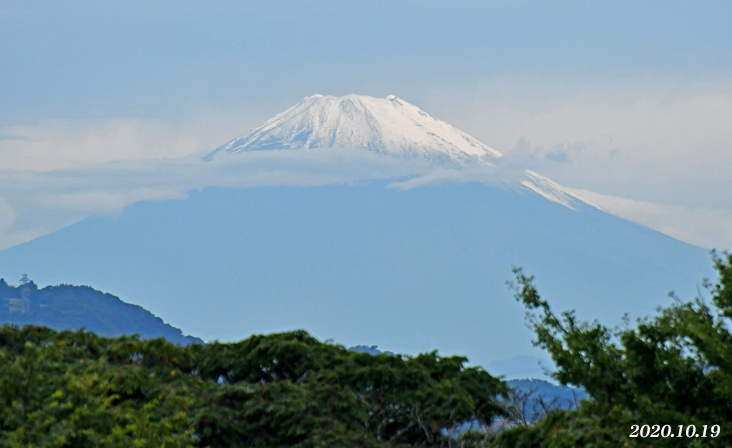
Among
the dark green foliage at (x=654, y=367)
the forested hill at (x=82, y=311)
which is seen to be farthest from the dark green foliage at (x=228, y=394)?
the forested hill at (x=82, y=311)

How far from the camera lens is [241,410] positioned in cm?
1365

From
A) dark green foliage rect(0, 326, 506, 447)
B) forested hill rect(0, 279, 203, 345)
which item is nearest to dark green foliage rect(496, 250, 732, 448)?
dark green foliage rect(0, 326, 506, 447)

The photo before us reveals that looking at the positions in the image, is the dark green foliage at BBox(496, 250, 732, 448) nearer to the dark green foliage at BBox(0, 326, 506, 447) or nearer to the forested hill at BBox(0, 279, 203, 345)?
the dark green foliage at BBox(0, 326, 506, 447)

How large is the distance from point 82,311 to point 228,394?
435 feet

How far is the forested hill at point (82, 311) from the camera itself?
130500 millimetres

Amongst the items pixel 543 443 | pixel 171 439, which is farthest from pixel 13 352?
pixel 543 443

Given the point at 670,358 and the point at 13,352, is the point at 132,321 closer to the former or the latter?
the point at 13,352

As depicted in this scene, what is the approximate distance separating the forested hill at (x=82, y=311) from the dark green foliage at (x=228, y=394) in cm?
11293

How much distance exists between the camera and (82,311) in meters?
Result: 137

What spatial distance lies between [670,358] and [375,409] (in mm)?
9506

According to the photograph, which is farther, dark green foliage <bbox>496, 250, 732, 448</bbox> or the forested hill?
the forested hill

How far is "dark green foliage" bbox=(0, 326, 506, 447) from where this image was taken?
955 cm

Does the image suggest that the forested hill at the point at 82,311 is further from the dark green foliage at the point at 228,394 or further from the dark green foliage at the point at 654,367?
the dark green foliage at the point at 654,367

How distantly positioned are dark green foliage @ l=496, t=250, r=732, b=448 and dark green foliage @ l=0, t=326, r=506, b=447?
4455 millimetres
